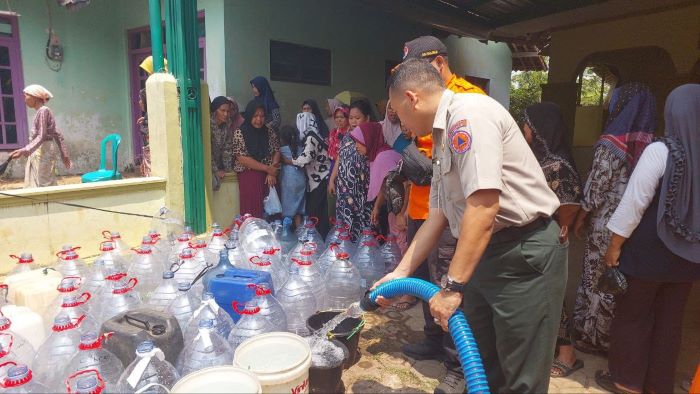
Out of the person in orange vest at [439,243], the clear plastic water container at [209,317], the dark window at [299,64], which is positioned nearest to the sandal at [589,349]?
the person in orange vest at [439,243]

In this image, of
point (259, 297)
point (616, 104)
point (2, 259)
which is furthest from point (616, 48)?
point (2, 259)

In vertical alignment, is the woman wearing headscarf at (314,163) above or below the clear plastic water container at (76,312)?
above

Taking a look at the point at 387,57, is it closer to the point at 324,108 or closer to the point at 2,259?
the point at 324,108

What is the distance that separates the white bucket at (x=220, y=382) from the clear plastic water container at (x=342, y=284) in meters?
2.13

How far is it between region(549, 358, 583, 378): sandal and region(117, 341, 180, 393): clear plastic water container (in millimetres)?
2590

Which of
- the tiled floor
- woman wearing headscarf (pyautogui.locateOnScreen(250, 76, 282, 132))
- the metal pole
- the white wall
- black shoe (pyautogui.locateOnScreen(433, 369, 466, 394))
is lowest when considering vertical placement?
the tiled floor

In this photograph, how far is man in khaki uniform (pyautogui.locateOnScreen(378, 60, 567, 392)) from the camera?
1.84 m

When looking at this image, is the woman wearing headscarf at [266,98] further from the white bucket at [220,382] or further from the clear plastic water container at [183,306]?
the white bucket at [220,382]

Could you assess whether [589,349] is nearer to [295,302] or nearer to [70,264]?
[295,302]

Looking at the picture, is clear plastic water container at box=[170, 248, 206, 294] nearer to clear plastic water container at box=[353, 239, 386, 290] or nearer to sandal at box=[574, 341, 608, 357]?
clear plastic water container at box=[353, 239, 386, 290]

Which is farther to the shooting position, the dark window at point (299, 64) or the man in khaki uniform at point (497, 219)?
the dark window at point (299, 64)

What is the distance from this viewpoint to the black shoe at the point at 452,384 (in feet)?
8.99

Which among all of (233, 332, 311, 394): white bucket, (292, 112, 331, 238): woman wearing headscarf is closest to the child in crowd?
(292, 112, 331, 238): woman wearing headscarf

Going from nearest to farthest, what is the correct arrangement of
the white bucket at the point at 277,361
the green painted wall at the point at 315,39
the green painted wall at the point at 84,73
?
the white bucket at the point at 277,361
the green painted wall at the point at 315,39
the green painted wall at the point at 84,73
